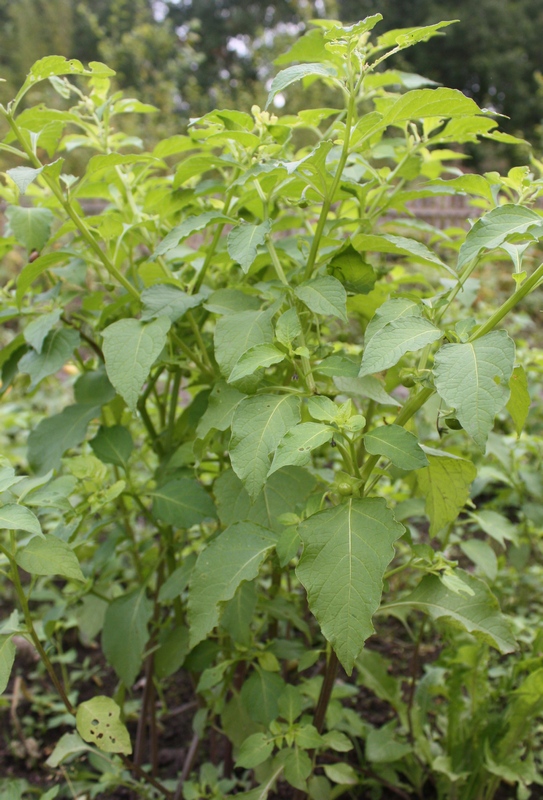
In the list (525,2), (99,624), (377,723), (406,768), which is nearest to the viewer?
(406,768)

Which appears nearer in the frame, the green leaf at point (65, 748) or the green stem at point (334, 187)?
the green stem at point (334, 187)

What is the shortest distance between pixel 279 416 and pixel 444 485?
42 cm

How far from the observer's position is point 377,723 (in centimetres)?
216

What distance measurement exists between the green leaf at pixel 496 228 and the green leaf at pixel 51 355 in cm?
91

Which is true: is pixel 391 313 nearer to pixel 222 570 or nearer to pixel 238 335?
pixel 238 335

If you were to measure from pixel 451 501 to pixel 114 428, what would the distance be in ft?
2.71

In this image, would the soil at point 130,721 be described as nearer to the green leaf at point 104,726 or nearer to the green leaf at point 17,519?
the green leaf at point 104,726

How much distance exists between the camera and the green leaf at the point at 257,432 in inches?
40.3

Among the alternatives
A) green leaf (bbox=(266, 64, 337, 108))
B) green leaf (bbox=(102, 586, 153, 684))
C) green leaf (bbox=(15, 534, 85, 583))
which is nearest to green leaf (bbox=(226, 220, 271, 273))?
green leaf (bbox=(266, 64, 337, 108))

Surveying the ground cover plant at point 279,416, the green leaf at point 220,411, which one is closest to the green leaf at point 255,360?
the ground cover plant at point 279,416

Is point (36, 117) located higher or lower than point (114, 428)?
Answer: higher

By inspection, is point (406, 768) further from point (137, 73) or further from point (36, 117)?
point (137, 73)

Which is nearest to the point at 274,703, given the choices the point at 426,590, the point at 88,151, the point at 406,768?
the point at 426,590

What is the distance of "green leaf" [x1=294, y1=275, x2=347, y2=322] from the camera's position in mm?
1104
